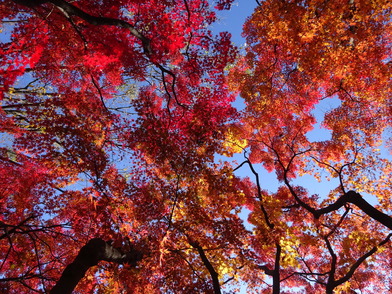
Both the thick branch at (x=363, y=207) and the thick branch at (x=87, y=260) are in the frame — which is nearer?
the thick branch at (x=87, y=260)

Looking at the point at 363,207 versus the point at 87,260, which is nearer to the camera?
the point at 87,260

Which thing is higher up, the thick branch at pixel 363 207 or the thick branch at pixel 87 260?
the thick branch at pixel 363 207

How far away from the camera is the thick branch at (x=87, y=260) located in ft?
18.3

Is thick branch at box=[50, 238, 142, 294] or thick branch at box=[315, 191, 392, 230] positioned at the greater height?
thick branch at box=[315, 191, 392, 230]

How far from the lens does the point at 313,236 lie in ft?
39.1

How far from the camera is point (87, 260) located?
6332mm

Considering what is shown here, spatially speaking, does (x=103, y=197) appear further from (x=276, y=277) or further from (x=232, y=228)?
(x=276, y=277)

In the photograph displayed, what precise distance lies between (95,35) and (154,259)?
9817 millimetres

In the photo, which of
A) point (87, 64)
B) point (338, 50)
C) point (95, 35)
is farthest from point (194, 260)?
point (338, 50)

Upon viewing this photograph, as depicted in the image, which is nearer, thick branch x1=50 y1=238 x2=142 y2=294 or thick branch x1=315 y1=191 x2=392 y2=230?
thick branch x1=50 y1=238 x2=142 y2=294

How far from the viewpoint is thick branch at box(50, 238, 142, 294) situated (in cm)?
559

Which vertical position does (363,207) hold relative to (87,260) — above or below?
above

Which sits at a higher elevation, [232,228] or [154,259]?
[232,228]

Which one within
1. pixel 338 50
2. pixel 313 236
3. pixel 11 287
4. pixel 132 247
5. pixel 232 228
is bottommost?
pixel 11 287
